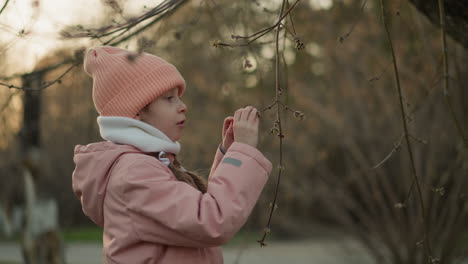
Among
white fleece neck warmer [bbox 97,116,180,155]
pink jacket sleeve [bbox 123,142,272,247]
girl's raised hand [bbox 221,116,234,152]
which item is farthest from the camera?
girl's raised hand [bbox 221,116,234,152]

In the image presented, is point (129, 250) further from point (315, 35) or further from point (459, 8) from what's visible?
point (315, 35)

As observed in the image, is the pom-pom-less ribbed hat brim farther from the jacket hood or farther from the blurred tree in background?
the blurred tree in background

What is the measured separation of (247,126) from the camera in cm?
193

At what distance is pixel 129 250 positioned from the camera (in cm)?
184

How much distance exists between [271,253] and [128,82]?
11.1m

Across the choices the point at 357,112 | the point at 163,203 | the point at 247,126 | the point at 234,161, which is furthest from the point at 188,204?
the point at 357,112

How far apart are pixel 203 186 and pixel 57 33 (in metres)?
0.77

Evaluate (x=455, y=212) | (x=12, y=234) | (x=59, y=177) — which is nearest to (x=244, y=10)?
(x=455, y=212)

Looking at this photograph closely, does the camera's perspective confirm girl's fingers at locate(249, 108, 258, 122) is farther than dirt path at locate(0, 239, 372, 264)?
No

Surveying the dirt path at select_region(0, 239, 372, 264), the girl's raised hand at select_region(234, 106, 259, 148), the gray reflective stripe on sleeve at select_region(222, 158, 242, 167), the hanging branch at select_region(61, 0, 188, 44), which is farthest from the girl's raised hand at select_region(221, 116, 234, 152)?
the dirt path at select_region(0, 239, 372, 264)

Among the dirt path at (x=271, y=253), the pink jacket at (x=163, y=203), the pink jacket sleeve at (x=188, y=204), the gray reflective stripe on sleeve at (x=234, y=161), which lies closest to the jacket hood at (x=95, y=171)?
the pink jacket at (x=163, y=203)

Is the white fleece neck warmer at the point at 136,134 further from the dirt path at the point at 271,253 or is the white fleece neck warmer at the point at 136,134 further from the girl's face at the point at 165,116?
the dirt path at the point at 271,253

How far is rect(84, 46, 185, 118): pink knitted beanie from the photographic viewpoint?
2.00 metres

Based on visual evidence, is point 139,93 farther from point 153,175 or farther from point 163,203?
point 163,203
